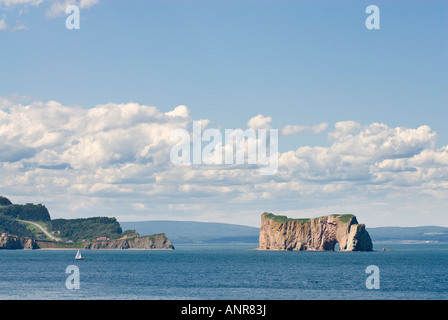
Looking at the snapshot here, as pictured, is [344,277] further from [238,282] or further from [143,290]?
[143,290]

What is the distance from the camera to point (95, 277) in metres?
138
